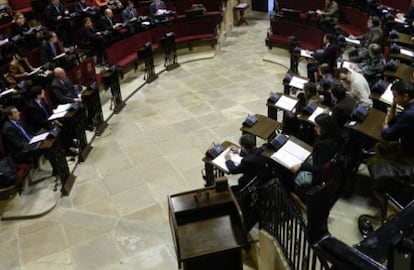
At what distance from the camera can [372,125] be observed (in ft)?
12.7

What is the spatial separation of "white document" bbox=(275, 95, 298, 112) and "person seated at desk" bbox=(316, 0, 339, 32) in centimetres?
369

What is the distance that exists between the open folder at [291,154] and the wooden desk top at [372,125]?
479 mm

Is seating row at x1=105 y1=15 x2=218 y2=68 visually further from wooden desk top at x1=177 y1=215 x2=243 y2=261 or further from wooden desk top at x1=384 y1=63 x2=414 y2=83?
wooden desk top at x1=177 y1=215 x2=243 y2=261

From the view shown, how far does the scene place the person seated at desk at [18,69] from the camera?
6512 millimetres

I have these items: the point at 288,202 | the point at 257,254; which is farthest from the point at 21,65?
the point at 288,202

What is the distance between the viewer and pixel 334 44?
22.3 ft

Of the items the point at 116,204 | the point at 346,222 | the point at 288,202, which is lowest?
the point at 116,204

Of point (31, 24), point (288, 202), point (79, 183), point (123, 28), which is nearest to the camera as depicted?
point (288, 202)

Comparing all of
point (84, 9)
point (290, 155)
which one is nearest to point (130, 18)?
point (84, 9)

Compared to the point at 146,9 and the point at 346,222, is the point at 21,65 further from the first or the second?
the point at 346,222

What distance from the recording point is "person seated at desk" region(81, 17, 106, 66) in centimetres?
818

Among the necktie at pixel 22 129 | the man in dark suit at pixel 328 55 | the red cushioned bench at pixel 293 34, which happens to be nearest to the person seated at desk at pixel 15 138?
the necktie at pixel 22 129

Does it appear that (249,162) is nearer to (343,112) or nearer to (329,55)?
(343,112)

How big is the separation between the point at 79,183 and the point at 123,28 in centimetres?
447
